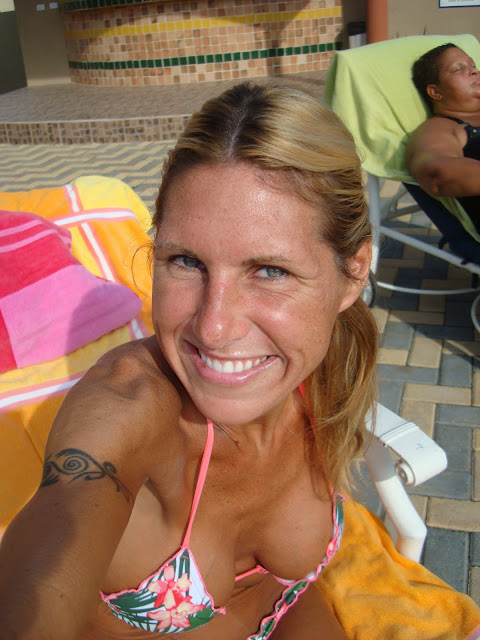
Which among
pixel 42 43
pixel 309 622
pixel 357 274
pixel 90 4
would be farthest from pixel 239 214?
pixel 42 43

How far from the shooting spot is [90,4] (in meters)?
10.4

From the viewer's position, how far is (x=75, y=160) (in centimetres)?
780

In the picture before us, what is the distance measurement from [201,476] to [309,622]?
0.58m

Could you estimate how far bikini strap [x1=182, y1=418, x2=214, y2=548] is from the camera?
4.85ft

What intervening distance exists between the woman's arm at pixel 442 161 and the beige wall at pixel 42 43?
9292 millimetres

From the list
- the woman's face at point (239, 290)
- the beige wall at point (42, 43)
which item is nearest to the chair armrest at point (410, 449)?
the woman's face at point (239, 290)

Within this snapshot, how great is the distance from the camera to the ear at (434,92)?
163 inches

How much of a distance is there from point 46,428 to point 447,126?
3093 millimetres

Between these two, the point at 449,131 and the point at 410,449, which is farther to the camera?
the point at 449,131

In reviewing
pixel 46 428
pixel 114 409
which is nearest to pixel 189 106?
pixel 46 428

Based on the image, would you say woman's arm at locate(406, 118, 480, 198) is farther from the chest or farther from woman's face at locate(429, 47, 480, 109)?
the chest

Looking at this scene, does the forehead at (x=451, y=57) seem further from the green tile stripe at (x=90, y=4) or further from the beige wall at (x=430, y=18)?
the green tile stripe at (x=90, y=4)

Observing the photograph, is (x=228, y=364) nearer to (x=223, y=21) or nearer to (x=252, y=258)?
(x=252, y=258)

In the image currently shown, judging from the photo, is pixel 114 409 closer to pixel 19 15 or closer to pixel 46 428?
pixel 46 428
